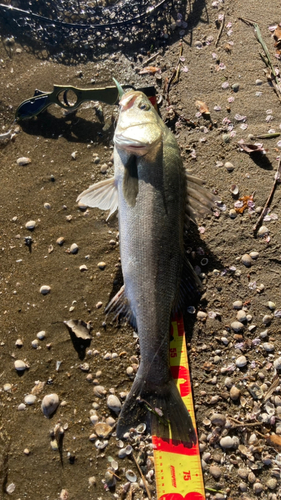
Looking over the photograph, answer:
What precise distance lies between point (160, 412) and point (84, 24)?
4.45 meters

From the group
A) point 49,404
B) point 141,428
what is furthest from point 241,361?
point 49,404

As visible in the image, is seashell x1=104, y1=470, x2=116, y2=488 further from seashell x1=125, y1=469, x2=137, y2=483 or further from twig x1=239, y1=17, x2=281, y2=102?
twig x1=239, y1=17, x2=281, y2=102

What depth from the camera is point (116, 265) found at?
341 cm

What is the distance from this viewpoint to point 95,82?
152 inches

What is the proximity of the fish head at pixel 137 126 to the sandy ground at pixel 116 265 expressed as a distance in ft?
2.19

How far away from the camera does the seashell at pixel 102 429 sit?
310 centimetres

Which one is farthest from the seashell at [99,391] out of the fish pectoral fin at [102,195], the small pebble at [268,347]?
the fish pectoral fin at [102,195]

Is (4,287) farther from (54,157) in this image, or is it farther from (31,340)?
(54,157)

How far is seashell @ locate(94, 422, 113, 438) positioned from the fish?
0.77 ft

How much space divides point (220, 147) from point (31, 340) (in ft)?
9.61

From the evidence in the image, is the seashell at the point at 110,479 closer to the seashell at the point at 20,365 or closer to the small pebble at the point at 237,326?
the seashell at the point at 20,365

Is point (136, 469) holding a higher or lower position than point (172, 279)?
lower

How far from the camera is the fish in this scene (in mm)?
2783

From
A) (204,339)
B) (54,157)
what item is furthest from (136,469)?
(54,157)
